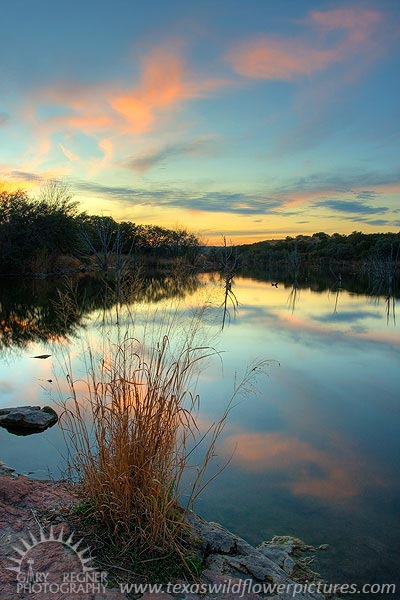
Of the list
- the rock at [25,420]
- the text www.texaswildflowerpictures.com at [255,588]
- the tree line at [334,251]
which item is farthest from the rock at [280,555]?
the tree line at [334,251]

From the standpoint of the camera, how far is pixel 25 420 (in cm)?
673

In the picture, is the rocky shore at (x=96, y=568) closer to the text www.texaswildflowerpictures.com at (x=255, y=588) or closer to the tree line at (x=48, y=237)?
the text www.texaswildflowerpictures.com at (x=255, y=588)

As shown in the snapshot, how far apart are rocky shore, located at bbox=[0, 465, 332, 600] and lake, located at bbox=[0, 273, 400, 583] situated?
16.0 inches

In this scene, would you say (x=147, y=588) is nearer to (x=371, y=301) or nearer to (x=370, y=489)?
(x=370, y=489)

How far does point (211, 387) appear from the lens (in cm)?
870

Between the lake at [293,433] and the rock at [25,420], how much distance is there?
0.16m

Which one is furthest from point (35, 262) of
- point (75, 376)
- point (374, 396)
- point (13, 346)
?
point (374, 396)

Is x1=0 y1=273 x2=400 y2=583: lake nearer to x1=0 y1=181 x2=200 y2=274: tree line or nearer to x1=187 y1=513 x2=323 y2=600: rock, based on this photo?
x1=187 y1=513 x2=323 y2=600: rock

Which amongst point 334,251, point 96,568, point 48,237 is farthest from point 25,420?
point 334,251

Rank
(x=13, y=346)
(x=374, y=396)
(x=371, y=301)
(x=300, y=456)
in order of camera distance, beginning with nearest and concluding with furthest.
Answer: (x=300, y=456), (x=374, y=396), (x=13, y=346), (x=371, y=301)

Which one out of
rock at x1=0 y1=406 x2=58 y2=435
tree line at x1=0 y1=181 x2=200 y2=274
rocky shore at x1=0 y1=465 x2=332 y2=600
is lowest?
rock at x1=0 y1=406 x2=58 y2=435

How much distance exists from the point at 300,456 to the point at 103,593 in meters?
3.85

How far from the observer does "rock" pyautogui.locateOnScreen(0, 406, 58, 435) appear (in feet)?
21.8

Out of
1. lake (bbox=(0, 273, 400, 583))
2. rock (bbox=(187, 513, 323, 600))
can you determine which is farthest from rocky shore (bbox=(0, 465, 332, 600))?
lake (bbox=(0, 273, 400, 583))
